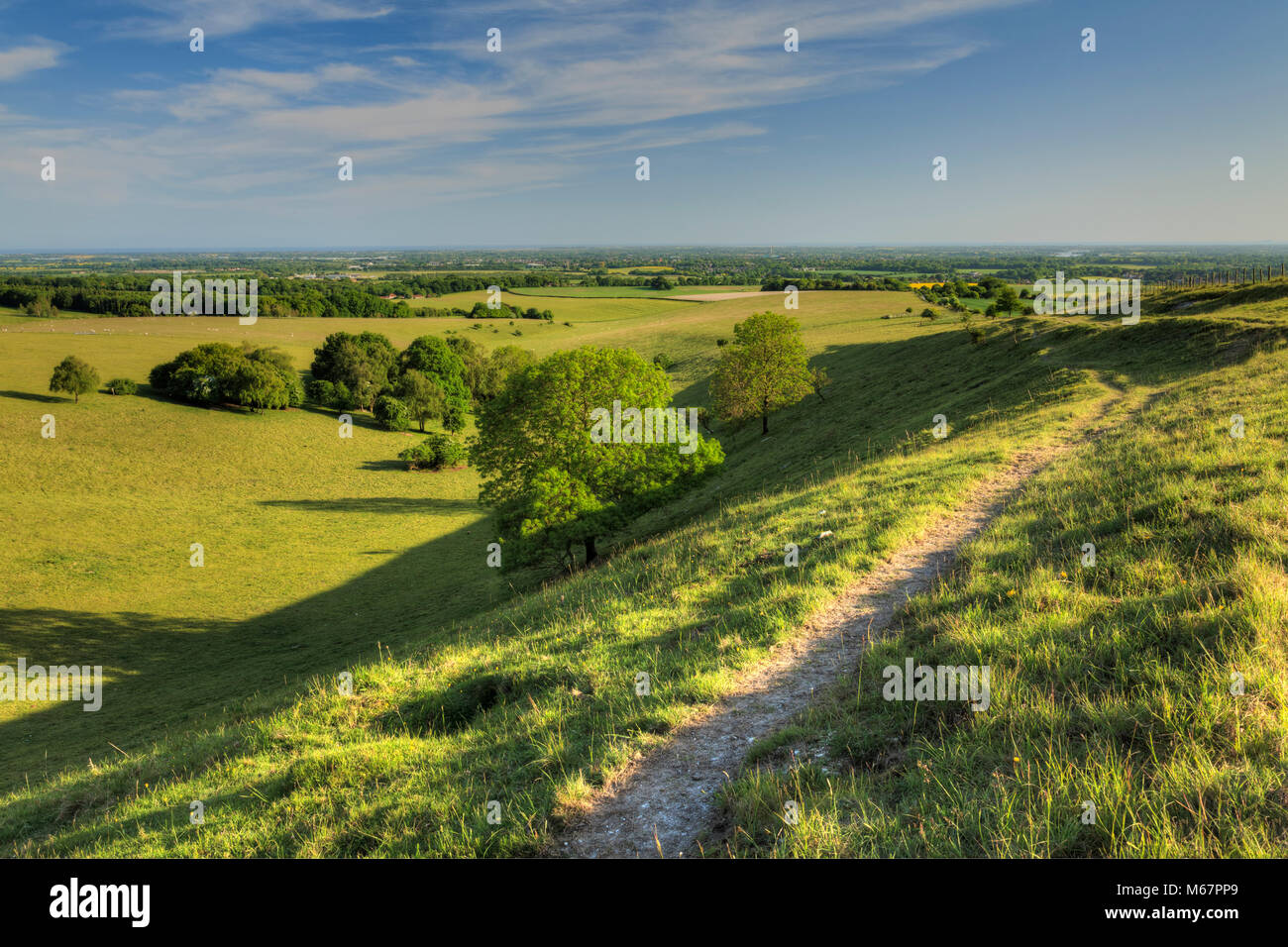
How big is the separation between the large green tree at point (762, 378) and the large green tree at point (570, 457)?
81.0 feet

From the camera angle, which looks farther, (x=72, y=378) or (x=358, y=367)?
(x=358, y=367)

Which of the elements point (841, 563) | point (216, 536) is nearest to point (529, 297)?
point (216, 536)

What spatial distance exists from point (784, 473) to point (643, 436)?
419 inches

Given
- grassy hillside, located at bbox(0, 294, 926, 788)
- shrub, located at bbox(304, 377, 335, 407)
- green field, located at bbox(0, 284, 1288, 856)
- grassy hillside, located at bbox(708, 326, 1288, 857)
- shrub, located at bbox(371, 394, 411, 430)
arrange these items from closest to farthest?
grassy hillside, located at bbox(708, 326, 1288, 857)
green field, located at bbox(0, 284, 1288, 856)
grassy hillside, located at bbox(0, 294, 926, 788)
shrub, located at bbox(371, 394, 411, 430)
shrub, located at bbox(304, 377, 335, 407)

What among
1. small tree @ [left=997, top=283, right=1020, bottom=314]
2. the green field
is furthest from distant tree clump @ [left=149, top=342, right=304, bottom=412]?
small tree @ [left=997, top=283, right=1020, bottom=314]

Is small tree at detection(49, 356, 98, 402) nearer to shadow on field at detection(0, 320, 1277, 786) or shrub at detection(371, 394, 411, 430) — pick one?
shrub at detection(371, 394, 411, 430)

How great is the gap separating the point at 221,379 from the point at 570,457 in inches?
2692

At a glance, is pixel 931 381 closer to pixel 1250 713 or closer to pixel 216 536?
pixel 1250 713

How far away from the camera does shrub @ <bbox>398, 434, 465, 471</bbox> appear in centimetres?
7019

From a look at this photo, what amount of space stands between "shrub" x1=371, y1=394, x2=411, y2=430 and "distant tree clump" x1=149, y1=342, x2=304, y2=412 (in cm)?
1154

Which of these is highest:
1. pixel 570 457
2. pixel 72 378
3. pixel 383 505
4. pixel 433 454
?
pixel 72 378

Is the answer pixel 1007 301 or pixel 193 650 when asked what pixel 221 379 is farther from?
pixel 1007 301

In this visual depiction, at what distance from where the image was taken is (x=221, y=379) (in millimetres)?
78875

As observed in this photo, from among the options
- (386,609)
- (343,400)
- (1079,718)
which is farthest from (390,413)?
(1079,718)
